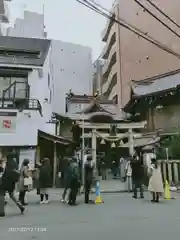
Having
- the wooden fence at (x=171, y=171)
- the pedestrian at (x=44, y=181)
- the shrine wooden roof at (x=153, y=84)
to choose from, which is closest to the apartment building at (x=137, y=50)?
the shrine wooden roof at (x=153, y=84)

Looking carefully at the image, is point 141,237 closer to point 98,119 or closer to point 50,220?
point 50,220

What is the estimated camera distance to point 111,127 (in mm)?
20672

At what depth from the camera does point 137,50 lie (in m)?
35.8

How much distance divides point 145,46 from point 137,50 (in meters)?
1.34

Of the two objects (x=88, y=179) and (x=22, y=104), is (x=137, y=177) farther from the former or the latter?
(x=22, y=104)

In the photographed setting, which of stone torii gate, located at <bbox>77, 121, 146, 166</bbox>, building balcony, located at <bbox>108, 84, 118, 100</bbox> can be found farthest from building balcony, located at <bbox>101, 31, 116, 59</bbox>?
stone torii gate, located at <bbox>77, 121, 146, 166</bbox>

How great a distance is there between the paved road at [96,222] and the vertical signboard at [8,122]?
26.6ft

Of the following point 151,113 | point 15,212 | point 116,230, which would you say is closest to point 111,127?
point 151,113

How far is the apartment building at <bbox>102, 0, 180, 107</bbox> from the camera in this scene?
3170 cm

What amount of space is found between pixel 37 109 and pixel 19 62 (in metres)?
3.81

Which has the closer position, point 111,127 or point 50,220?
point 50,220

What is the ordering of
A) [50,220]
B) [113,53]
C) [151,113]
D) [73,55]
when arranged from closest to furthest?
[50,220] < [151,113] < [113,53] < [73,55]

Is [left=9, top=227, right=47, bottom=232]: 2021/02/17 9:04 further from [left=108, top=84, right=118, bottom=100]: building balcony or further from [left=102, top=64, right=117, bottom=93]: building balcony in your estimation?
[left=102, top=64, right=117, bottom=93]: building balcony

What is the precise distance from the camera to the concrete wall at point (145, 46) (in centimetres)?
3152
